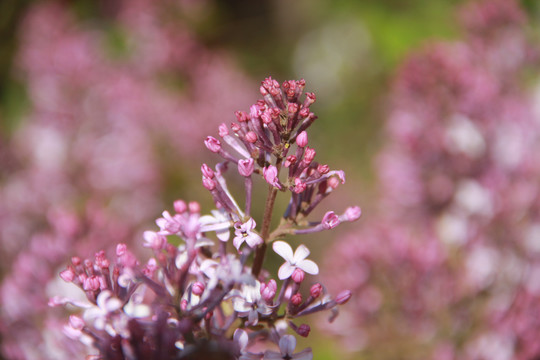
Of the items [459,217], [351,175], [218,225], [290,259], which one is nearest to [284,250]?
[290,259]

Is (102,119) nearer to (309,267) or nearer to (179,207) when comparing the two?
(179,207)

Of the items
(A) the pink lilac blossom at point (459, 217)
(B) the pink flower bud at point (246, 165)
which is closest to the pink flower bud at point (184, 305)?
(B) the pink flower bud at point (246, 165)

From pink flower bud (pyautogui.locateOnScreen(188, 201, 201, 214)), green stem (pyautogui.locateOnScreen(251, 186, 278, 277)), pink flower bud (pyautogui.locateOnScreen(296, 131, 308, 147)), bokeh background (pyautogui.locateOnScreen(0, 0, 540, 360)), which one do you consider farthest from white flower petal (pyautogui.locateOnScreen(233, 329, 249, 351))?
bokeh background (pyautogui.locateOnScreen(0, 0, 540, 360))

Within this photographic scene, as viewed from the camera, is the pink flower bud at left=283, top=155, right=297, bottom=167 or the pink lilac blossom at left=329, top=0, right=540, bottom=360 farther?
the pink lilac blossom at left=329, top=0, right=540, bottom=360

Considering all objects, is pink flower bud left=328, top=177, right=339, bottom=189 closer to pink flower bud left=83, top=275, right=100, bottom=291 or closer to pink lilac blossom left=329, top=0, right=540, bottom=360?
pink flower bud left=83, top=275, right=100, bottom=291

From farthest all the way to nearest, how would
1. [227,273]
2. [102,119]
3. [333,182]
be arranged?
[102,119]
[333,182]
[227,273]

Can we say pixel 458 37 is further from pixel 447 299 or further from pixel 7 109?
pixel 7 109
